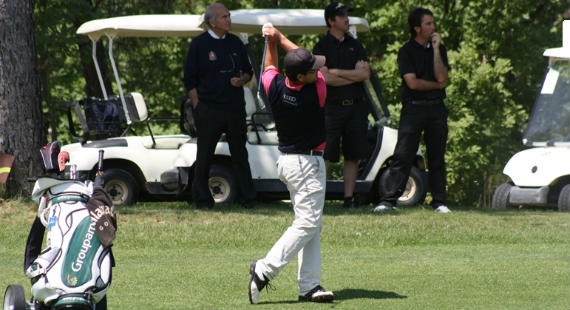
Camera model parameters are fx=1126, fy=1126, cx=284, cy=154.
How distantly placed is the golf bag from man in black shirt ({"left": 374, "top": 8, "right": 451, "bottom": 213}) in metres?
5.96

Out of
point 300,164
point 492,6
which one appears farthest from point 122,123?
point 492,6

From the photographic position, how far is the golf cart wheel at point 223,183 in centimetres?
1223

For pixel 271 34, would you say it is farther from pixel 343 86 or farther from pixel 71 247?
pixel 343 86

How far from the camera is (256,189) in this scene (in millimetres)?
12367

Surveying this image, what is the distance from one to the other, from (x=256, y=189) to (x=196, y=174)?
4.16 feet

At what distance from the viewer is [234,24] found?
12.8m

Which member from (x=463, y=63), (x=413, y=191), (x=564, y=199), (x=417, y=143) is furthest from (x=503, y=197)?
(x=463, y=63)

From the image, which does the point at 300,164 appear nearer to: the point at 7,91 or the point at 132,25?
the point at 7,91

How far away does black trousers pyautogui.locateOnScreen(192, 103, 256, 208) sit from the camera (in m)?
11.1

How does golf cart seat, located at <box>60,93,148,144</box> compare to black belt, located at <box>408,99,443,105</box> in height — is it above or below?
below

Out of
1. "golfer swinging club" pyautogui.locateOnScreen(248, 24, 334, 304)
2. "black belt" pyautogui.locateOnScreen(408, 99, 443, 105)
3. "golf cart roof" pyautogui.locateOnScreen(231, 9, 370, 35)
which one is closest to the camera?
"golfer swinging club" pyautogui.locateOnScreen(248, 24, 334, 304)

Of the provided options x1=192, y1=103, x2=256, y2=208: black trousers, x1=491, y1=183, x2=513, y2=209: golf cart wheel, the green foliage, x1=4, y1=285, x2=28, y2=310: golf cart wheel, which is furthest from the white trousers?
the green foliage

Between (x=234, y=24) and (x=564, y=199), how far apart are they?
442cm

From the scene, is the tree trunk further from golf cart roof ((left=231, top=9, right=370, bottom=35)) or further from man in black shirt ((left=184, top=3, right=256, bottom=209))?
golf cart roof ((left=231, top=9, right=370, bottom=35))
